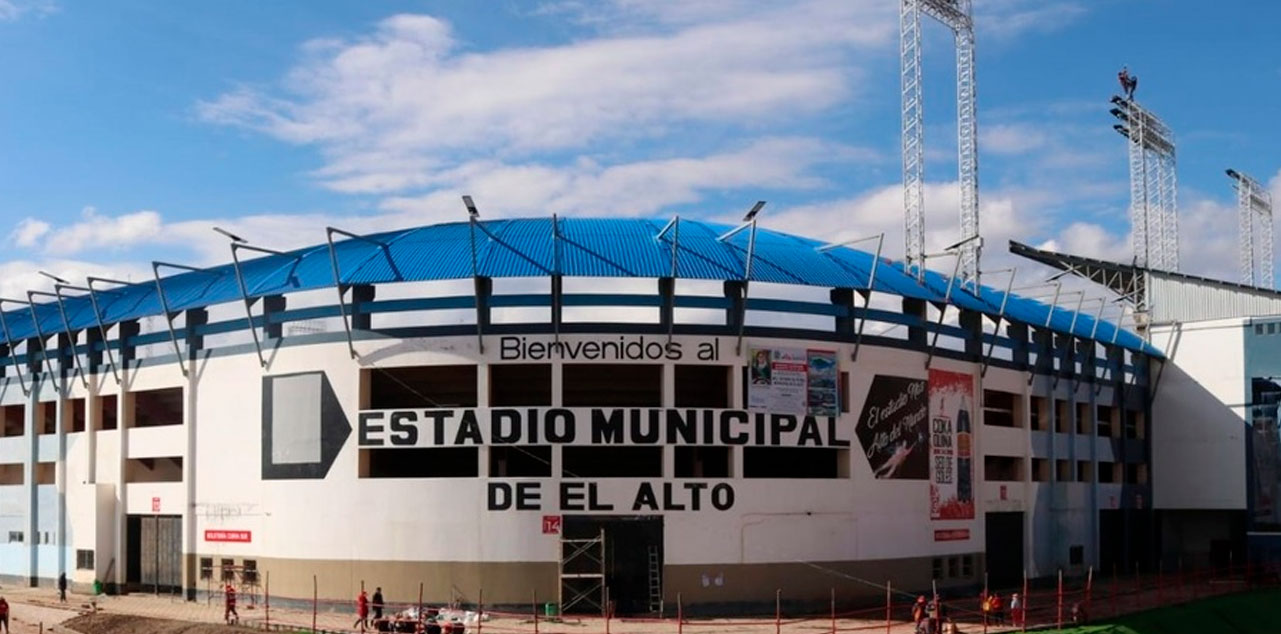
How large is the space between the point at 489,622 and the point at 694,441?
1109 cm

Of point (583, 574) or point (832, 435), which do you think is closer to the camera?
point (583, 574)

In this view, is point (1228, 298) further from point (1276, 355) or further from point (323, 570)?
point (323, 570)

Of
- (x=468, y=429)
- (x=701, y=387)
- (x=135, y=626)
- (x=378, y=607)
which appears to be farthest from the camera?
(x=701, y=387)

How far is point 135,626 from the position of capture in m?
52.7

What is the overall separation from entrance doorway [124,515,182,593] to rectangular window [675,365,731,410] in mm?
24541

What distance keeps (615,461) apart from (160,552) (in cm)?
2217

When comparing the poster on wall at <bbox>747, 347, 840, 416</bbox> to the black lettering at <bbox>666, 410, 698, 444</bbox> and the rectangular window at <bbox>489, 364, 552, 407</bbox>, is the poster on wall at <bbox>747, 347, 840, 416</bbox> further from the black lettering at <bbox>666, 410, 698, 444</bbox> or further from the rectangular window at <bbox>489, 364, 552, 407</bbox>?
the rectangular window at <bbox>489, 364, 552, 407</bbox>

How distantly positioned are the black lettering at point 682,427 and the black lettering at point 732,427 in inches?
A: 47.5

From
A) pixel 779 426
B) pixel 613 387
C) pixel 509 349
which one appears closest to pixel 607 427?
pixel 509 349

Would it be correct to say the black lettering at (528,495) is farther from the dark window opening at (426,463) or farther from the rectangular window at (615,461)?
the dark window opening at (426,463)

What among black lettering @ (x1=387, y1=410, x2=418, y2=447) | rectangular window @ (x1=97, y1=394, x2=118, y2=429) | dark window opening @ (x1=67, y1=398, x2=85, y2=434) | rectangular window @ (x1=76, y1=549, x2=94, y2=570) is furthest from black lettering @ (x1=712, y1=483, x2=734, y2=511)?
dark window opening @ (x1=67, y1=398, x2=85, y2=434)

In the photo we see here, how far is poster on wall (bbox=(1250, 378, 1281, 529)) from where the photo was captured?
259 ft

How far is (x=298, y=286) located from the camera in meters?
58.9

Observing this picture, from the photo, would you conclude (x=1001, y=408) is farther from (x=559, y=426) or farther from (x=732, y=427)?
(x=559, y=426)
